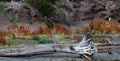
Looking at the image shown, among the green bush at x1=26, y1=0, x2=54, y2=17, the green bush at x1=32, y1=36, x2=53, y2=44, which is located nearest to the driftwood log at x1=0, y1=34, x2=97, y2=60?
the green bush at x1=32, y1=36, x2=53, y2=44

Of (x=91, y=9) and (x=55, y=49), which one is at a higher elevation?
(x=91, y=9)

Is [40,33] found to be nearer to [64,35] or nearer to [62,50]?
[64,35]

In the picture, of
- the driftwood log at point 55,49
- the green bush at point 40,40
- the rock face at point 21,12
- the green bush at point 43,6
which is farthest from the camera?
the rock face at point 21,12

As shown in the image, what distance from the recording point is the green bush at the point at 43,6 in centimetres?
2545

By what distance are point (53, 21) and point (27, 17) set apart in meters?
1.61

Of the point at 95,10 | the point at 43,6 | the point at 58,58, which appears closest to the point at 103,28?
the point at 43,6

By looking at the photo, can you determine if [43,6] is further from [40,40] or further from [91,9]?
[40,40]

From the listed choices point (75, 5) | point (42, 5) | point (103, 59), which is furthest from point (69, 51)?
point (75, 5)

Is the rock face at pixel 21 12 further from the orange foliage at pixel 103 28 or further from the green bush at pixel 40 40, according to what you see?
the green bush at pixel 40 40

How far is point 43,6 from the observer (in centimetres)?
2575

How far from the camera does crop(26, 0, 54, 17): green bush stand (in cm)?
2545

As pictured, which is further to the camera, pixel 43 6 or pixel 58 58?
pixel 43 6

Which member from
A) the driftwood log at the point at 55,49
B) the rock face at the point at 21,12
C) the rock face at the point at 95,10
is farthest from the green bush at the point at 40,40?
the rock face at the point at 95,10

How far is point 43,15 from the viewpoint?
26.3 m
